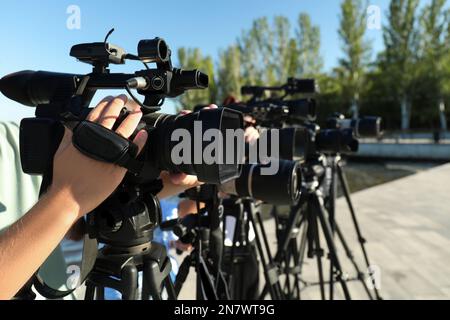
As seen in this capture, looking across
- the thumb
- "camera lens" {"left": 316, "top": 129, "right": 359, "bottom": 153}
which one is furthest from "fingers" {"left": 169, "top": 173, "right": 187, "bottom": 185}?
"camera lens" {"left": 316, "top": 129, "right": 359, "bottom": 153}

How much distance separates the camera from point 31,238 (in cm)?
53

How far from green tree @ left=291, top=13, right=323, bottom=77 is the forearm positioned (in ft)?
A: 75.0

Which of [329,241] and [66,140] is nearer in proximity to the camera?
[66,140]

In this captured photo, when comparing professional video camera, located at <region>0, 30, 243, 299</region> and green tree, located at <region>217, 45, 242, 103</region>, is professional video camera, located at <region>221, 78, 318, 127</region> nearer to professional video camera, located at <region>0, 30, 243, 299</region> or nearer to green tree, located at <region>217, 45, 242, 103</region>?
professional video camera, located at <region>0, 30, 243, 299</region>

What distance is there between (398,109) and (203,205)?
76.6 ft

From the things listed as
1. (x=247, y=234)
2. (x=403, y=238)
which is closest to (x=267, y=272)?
(x=247, y=234)

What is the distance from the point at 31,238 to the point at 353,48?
68.3 feet

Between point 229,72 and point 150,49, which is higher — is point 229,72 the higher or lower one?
the higher one

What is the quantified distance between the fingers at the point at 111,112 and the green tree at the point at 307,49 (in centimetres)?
2273

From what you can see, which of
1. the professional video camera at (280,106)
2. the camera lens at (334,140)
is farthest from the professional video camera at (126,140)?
the camera lens at (334,140)

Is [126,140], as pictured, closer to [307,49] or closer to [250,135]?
[250,135]

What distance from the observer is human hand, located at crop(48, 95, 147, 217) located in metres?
0.56

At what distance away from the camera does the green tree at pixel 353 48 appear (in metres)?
18.8
